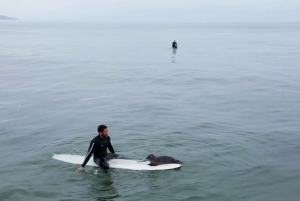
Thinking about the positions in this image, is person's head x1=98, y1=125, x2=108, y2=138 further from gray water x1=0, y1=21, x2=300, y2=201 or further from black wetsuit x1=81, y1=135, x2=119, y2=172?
gray water x1=0, y1=21, x2=300, y2=201

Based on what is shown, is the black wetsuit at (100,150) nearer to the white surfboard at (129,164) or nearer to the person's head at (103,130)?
the white surfboard at (129,164)

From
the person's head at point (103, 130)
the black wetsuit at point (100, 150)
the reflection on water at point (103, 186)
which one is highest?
the person's head at point (103, 130)

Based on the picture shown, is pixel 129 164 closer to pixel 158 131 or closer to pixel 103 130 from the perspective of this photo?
pixel 103 130

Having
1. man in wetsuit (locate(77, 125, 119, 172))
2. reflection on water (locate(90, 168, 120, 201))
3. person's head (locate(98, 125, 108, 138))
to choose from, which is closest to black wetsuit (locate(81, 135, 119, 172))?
man in wetsuit (locate(77, 125, 119, 172))

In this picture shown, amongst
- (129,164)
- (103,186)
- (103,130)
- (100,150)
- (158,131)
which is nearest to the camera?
(103,186)

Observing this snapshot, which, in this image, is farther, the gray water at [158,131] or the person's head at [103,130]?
the person's head at [103,130]

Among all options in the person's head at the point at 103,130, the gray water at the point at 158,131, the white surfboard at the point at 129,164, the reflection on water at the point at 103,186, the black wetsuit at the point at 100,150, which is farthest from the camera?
the white surfboard at the point at 129,164

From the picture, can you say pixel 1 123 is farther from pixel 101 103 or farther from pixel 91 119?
pixel 101 103

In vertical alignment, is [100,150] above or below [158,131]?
above

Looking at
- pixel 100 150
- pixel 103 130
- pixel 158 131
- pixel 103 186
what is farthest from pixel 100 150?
pixel 158 131

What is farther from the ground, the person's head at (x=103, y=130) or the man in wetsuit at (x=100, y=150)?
the person's head at (x=103, y=130)

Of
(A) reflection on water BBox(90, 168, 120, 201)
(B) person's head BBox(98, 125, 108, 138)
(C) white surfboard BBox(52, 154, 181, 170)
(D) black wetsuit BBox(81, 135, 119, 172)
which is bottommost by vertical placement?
(A) reflection on water BBox(90, 168, 120, 201)

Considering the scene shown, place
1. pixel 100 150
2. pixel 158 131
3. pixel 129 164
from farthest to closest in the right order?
pixel 158 131 < pixel 129 164 < pixel 100 150

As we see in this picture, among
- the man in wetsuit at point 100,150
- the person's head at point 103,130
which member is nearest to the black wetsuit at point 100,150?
the man in wetsuit at point 100,150
